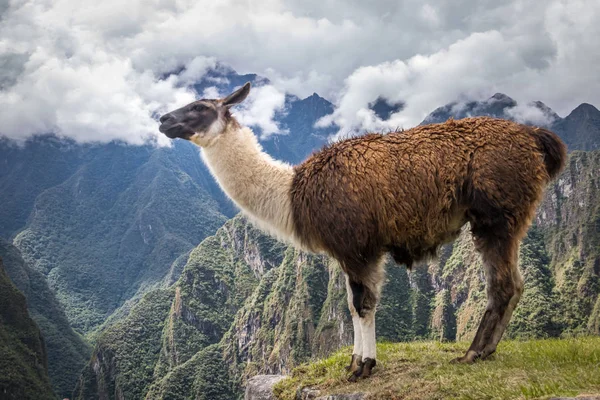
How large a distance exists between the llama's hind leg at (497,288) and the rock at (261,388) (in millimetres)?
2730

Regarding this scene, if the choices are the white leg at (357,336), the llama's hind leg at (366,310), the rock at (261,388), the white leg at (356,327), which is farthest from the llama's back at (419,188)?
the rock at (261,388)

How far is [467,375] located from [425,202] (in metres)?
1.72

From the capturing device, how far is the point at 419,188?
4895mm

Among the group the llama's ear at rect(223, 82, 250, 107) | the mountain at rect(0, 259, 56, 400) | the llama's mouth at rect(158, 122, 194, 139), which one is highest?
the llama's ear at rect(223, 82, 250, 107)

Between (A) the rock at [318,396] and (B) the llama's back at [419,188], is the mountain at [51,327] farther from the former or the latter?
(B) the llama's back at [419,188]

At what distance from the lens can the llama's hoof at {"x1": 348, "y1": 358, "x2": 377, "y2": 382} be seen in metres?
5.05

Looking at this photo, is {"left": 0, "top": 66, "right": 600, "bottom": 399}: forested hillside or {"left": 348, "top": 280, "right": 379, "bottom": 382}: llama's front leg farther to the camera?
{"left": 0, "top": 66, "right": 600, "bottom": 399}: forested hillside

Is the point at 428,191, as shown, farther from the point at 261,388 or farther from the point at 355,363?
the point at 261,388

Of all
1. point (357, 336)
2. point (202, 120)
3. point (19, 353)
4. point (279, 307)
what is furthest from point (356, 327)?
point (279, 307)

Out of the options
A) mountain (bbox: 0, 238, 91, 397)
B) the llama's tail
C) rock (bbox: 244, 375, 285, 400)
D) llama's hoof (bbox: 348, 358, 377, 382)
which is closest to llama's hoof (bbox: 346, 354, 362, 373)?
llama's hoof (bbox: 348, 358, 377, 382)

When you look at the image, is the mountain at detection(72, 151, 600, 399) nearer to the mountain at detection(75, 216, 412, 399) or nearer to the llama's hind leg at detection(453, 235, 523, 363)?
the mountain at detection(75, 216, 412, 399)

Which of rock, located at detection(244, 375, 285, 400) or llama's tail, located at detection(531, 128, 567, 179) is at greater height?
llama's tail, located at detection(531, 128, 567, 179)

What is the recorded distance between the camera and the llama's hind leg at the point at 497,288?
4.67m

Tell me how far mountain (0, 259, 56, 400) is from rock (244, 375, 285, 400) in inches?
3091
